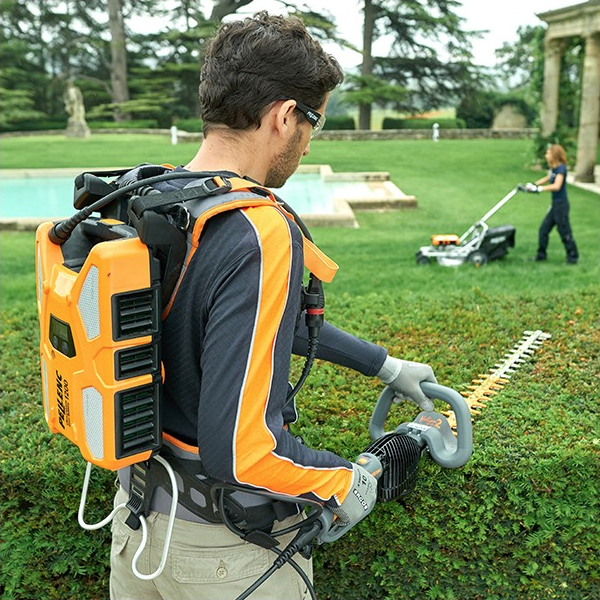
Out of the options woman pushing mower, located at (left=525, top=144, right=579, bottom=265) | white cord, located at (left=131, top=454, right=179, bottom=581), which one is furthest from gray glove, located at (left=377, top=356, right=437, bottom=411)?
woman pushing mower, located at (left=525, top=144, right=579, bottom=265)

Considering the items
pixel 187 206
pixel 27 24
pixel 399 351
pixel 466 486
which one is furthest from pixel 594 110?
pixel 27 24

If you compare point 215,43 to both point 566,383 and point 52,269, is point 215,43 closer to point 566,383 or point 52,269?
point 52,269

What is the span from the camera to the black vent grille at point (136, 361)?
1.52 meters

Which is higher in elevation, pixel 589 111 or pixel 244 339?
pixel 589 111

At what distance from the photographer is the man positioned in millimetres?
1436

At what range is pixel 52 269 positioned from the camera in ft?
5.66

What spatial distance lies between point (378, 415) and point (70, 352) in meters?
1.24

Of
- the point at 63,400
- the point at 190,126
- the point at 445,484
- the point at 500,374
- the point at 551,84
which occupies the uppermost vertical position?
the point at 551,84

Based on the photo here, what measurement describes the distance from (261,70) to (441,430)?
4.64ft

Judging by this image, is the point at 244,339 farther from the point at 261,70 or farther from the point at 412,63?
the point at 412,63

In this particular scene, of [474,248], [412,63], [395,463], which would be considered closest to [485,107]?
[412,63]

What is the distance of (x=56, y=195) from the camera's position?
16.9 metres

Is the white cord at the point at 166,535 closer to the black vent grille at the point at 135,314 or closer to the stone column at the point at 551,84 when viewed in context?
the black vent grille at the point at 135,314

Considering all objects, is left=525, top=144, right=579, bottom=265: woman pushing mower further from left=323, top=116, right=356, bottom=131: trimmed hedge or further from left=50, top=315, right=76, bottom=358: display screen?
left=323, top=116, right=356, bottom=131: trimmed hedge
